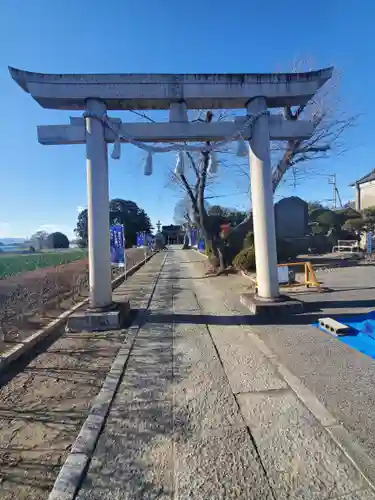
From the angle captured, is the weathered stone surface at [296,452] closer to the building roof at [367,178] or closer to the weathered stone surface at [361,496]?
the weathered stone surface at [361,496]

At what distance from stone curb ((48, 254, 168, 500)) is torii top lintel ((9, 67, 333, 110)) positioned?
17.3 feet

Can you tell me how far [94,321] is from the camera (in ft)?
19.0

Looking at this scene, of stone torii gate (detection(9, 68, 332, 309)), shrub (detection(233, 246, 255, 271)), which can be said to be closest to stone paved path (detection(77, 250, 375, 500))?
stone torii gate (detection(9, 68, 332, 309))

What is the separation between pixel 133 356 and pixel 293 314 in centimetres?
368

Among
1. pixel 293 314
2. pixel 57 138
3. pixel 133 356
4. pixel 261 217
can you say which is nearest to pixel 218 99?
pixel 261 217

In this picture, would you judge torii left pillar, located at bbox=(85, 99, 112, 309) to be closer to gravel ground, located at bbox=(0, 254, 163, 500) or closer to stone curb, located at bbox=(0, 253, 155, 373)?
stone curb, located at bbox=(0, 253, 155, 373)

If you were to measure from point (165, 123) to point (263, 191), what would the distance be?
257cm

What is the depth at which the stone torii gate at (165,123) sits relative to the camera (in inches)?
230

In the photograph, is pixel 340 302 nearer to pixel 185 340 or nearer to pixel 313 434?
pixel 185 340

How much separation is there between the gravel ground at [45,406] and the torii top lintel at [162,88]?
4.89 m

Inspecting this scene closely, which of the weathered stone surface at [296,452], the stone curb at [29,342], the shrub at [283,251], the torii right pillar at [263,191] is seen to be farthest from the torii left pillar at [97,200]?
the shrub at [283,251]

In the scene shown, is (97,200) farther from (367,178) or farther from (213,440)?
(367,178)

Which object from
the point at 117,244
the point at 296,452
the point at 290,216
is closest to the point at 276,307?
the point at 296,452

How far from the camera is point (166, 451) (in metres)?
2.36
